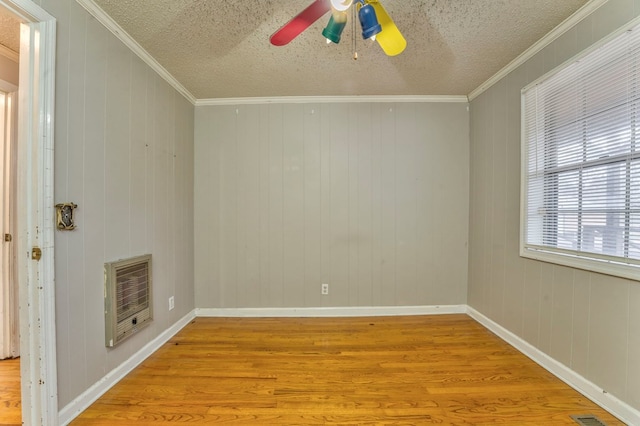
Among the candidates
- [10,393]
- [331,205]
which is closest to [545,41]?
[331,205]

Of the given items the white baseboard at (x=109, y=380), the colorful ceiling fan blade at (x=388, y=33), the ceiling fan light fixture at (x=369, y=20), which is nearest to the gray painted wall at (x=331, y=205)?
the white baseboard at (x=109, y=380)

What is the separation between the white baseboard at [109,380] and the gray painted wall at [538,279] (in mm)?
3062

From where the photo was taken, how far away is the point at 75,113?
1.48 metres

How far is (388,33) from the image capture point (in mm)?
1288

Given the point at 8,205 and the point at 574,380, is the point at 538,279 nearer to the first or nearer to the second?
the point at 574,380

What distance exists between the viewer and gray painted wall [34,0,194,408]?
1421mm

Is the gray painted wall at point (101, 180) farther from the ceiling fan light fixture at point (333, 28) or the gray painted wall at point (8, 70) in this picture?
the ceiling fan light fixture at point (333, 28)

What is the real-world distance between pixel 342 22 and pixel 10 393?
2911 millimetres

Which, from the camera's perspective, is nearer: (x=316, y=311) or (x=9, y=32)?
(x=9, y=32)

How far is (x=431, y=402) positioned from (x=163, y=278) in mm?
2282

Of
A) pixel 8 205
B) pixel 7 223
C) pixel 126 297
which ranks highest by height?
pixel 8 205

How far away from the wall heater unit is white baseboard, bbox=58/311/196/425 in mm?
208

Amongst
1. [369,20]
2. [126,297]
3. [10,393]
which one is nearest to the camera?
[369,20]

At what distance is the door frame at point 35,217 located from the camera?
4.18ft
